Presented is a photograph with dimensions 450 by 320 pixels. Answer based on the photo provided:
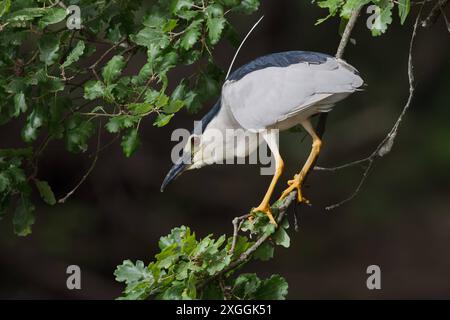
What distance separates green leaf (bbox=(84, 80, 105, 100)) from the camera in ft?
7.58

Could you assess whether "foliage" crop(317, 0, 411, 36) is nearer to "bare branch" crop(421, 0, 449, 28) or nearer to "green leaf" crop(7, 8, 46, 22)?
"bare branch" crop(421, 0, 449, 28)

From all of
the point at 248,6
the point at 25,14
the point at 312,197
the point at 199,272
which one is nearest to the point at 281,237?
the point at 199,272

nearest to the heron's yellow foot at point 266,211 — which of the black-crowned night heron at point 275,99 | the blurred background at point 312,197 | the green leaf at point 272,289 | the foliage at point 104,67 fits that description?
the black-crowned night heron at point 275,99

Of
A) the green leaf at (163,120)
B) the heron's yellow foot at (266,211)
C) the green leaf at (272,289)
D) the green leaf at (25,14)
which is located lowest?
the green leaf at (272,289)

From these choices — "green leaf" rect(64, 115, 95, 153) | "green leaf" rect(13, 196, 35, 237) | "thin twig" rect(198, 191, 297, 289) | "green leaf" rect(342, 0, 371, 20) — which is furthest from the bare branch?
"green leaf" rect(13, 196, 35, 237)

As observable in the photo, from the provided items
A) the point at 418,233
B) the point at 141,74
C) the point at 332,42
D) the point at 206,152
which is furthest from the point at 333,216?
the point at 141,74

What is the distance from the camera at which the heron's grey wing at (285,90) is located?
234cm

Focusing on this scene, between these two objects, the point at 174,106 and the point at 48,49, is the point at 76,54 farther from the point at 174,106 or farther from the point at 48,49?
the point at 174,106

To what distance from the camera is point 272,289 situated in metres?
2.32

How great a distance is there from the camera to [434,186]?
552 centimetres

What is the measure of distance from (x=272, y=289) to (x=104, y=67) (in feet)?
2.22

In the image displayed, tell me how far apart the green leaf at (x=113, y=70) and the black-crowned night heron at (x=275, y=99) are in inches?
12.8

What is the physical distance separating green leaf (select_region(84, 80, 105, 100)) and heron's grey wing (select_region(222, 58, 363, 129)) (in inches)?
14.4

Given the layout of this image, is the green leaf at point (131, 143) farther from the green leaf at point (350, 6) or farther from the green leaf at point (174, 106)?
the green leaf at point (350, 6)
